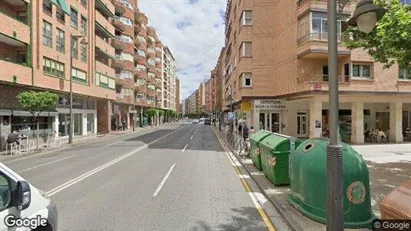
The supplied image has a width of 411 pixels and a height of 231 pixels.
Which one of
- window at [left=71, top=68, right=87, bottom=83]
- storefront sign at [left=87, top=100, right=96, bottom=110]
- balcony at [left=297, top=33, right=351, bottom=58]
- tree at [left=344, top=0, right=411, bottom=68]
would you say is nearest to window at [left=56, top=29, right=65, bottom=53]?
window at [left=71, top=68, right=87, bottom=83]

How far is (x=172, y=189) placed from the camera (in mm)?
9203

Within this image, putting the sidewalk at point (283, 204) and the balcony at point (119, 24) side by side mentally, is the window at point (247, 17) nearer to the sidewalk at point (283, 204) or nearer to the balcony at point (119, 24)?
the sidewalk at point (283, 204)

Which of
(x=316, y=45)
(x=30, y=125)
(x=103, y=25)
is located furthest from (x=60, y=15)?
(x=316, y=45)

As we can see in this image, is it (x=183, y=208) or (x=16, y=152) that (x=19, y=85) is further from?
(x=183, y=208)

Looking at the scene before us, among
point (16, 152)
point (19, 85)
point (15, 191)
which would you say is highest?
point (19, 85)

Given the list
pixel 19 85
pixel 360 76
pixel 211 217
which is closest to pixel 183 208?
pixel 211 217

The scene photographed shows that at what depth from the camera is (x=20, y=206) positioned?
3330mm

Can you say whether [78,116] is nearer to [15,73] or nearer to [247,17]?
[15,73]

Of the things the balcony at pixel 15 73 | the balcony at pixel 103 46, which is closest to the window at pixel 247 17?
the balcony at pixel 103 46

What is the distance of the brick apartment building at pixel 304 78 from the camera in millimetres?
23734

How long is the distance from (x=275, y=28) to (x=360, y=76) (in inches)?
389

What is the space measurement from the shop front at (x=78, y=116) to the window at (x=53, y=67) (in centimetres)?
411

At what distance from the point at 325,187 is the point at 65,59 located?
27.9 meters

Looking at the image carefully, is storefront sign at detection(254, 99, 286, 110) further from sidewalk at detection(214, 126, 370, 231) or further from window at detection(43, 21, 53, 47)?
window at detection(43, 21, 53, 47)
